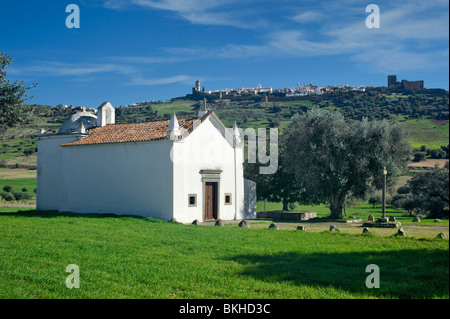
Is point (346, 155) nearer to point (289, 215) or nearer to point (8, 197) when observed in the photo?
point (289, 215)

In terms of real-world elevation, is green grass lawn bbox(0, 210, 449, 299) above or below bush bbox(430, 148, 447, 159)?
below

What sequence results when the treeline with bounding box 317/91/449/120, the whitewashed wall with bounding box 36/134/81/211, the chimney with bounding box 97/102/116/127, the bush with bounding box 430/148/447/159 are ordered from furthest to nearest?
1. the treeline with bounding box 317/91/449/120
2. the bush with bounding box 430/148/447/159
3. the chimney with bounding box 97/102/116/127
4. the whitewashed wall with bounding box 36/134/81/211

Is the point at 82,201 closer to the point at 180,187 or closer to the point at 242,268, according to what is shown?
the point at 180,187

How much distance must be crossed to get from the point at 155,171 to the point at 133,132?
181 inches

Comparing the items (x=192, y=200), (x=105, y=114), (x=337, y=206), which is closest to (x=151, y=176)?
(x=192, y=200)

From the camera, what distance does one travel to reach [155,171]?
25969 millimetres

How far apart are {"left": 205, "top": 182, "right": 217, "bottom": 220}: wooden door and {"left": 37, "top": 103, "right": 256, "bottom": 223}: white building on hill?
2.6 inches

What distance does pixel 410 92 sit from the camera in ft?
288

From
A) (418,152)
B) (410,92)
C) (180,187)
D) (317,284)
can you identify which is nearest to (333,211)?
(180,187)

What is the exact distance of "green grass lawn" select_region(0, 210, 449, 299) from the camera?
8180 millimetres

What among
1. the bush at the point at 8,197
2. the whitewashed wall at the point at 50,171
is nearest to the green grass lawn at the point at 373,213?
the whitewashed wall at the point at 50,171

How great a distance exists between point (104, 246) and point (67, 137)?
2096 centimetres

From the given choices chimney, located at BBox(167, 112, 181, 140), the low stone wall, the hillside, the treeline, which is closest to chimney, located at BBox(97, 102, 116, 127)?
chimney, located at BBox(167, 112, 181, 140)

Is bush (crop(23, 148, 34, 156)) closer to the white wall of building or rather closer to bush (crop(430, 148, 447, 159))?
the white wall of building
